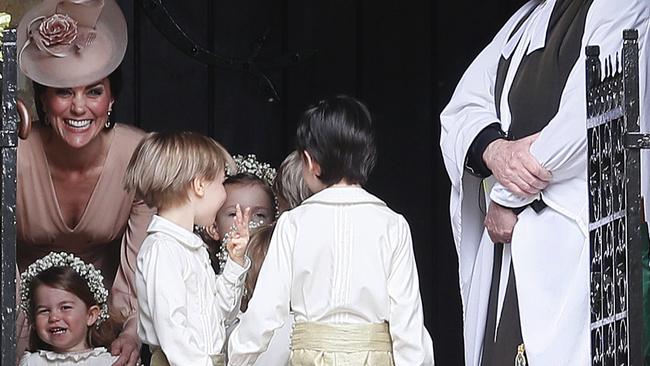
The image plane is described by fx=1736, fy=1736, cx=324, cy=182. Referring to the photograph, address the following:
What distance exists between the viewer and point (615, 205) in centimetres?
384

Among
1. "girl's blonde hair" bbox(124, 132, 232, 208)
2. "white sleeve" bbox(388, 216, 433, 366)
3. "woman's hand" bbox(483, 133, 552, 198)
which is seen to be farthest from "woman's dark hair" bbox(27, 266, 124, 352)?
"woman's hand" bbox(483, 133, 552, 198)

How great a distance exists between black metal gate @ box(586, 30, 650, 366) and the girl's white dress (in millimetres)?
1881

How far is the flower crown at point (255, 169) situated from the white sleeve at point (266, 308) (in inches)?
42.1

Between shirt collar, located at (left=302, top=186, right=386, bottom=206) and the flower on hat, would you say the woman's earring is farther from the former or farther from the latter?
shirt collar, located at (left=302, top=186, right=386, bottom=206)

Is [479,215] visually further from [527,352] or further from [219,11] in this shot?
[219,11]

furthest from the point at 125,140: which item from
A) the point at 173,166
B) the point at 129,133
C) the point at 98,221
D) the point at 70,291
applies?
the point at 173,166

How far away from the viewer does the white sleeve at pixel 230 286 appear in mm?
4824

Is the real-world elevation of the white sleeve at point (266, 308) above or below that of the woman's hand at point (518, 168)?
below

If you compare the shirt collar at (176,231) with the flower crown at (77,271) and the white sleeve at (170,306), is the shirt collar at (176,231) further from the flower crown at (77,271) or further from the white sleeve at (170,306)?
the flower crown at (77,271)

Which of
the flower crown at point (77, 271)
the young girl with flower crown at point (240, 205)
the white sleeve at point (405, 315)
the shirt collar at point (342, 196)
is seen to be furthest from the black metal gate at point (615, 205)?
the flower crown at point (77, 271)

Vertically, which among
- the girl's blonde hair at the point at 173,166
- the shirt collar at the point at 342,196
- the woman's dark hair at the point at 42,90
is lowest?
the shirt collar at the point at 342,196

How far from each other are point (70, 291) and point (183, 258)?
0.80 metres

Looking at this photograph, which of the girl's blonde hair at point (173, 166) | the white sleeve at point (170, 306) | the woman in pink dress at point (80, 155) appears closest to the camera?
the white sleeve at point (170, 306)

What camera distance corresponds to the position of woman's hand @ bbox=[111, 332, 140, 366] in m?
5.30
